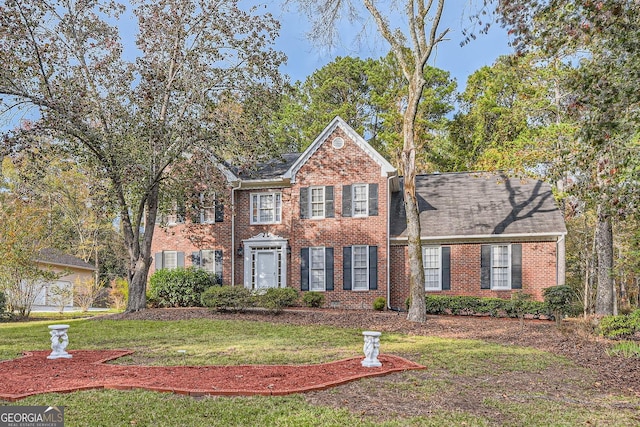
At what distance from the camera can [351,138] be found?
20.8m

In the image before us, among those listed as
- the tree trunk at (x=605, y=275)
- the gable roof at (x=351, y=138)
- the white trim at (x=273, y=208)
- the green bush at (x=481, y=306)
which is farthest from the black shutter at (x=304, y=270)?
the tree trunk at (x=605, y=275)

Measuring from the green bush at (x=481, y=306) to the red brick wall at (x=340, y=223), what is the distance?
7.47ft

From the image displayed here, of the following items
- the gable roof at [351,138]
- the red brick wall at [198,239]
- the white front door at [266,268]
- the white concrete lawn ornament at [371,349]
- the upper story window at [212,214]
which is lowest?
the white concrete lawn ornament at [371,349]

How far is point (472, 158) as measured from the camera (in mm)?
32594

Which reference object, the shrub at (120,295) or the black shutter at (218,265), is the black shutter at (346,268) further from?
the shrub at (120,295)

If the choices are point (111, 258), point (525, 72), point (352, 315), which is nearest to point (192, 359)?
point (352, 315)

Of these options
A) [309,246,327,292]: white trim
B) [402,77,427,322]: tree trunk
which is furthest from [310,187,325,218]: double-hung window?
[402,77,427,322]: tree trunk

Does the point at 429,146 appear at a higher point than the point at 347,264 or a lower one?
higher

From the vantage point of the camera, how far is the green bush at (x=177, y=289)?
20.9m

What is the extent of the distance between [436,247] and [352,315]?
203 inches

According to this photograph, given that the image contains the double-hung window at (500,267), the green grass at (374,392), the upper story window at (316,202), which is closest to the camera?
the green grass at (374,392)

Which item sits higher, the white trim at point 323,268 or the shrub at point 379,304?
the white trim at point 323,268

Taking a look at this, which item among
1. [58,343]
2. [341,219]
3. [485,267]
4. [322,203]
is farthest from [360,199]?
[58,343]

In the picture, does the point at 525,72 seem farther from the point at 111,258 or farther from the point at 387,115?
the point at 111,258
